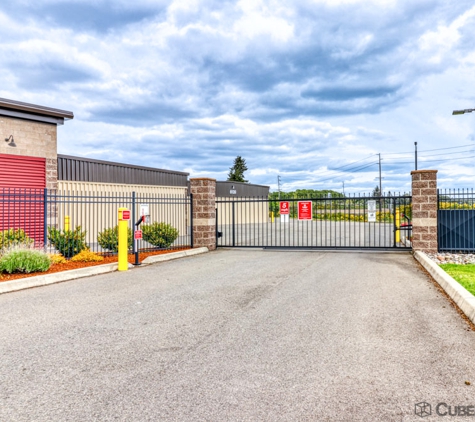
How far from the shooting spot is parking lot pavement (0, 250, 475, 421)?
342 cm

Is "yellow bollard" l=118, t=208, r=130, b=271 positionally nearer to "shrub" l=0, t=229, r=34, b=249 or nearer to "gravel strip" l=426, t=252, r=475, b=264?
"shrub" l=0, t=229, r=34, b=249

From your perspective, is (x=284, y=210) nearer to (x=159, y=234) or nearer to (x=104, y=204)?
(x=159, y=234)

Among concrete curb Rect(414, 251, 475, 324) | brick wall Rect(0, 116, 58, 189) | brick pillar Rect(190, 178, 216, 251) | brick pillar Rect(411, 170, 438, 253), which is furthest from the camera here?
brick pillar Rect(190, 178, 216, 251)

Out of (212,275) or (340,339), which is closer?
(340,339)

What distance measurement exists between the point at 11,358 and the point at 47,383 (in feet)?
3.30

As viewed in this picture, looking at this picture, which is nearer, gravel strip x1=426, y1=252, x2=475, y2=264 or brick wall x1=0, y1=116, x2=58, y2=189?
gravel strip x1=426, y1=252, x2=475, y2=264

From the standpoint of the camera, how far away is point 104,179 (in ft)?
72.7

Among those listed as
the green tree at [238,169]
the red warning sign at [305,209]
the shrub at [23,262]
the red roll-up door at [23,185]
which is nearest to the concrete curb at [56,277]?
the shrub at [23,262]

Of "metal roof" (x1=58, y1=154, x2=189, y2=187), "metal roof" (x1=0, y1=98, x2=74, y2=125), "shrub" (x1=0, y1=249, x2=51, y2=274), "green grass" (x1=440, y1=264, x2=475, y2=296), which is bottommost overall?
"green grass" (x1=440, y1=264, x2=475, y2=296)

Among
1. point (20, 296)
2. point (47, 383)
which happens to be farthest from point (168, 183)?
point (47, 383)

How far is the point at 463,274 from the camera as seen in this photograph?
9.11 meters

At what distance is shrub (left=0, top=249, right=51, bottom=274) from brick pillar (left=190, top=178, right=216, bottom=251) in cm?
691

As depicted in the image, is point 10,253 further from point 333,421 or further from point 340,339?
point 333,421

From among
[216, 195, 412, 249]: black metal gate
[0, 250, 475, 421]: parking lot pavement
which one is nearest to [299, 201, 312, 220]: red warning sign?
[216, 195, 412, 249]: black metal gate
